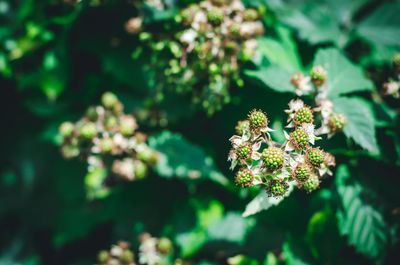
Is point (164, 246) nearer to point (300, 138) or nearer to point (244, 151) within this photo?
point (244, 151)

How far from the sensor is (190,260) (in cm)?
167

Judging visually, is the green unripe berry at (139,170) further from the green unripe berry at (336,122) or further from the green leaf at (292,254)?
the green unripe berry at (336,122)

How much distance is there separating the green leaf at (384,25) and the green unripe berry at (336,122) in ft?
2.64

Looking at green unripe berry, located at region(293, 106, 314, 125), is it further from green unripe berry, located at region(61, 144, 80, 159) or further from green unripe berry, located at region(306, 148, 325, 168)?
green unripe berry, located at region(61, 144, 80, 159)

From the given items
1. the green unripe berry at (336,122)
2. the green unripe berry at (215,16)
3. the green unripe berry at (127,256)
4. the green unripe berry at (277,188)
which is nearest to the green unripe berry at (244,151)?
the green unripe berry at (277,188)

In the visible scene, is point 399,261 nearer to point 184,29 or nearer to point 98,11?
point 184,29

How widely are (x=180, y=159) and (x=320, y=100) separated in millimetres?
809

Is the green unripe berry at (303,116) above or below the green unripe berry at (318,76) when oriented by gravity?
below

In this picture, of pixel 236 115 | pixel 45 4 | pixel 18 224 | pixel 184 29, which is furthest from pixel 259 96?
pixel 18 224

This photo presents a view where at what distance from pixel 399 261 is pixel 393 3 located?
154 centimetres

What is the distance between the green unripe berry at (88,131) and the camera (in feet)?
5.08

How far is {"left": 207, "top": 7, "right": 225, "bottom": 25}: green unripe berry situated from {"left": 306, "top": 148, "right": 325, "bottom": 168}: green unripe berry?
74 centimetres

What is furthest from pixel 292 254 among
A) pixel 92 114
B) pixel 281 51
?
pixel 92 114

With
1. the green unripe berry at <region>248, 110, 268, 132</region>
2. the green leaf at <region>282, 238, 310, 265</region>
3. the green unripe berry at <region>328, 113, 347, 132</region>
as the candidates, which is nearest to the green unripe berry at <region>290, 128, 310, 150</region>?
the green unripe berry at <region>248, 110, 268, 132</region>
